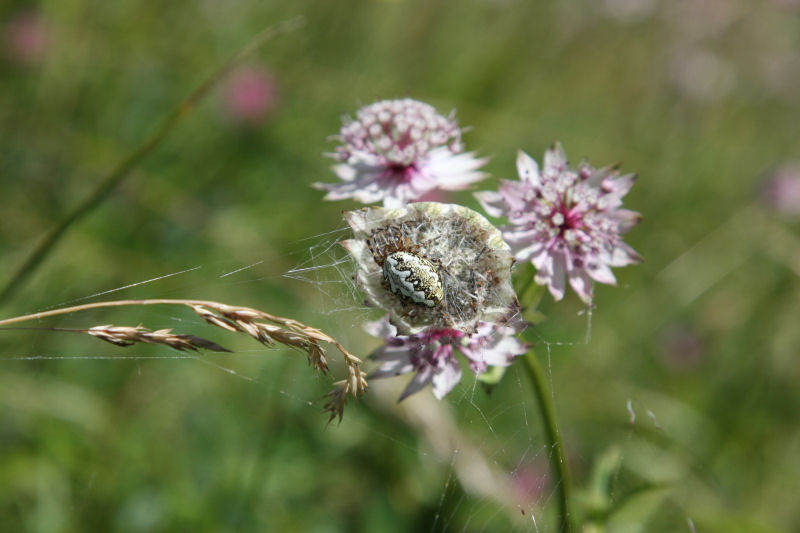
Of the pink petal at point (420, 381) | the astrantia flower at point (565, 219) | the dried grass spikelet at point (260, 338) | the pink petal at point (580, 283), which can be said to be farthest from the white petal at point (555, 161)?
the dried grass spikelet at point (260, 338)

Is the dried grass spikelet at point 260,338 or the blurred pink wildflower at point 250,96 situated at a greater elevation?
the blurred pink wildflower at point 250,96

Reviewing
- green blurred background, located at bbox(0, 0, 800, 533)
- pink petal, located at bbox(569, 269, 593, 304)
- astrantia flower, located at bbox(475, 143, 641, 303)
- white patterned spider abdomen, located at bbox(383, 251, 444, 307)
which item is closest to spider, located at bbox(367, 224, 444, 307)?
white patterned spider abdomen, located at bbox(383, 251, 444, 307)

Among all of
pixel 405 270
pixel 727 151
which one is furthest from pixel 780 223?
pixel 405 270

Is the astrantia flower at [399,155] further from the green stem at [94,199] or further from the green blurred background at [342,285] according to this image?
the green stem at [94,199]

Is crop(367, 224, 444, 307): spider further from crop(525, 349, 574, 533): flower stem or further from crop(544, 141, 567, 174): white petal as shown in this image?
crop(544, 141, 567, 174): white petal

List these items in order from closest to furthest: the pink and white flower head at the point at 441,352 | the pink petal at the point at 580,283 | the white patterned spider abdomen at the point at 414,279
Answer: the white patterned spider abdomen at the point at 414,279 → the pink and white flower head at the point at 441,352 → the pink petal at the point at 580,283
